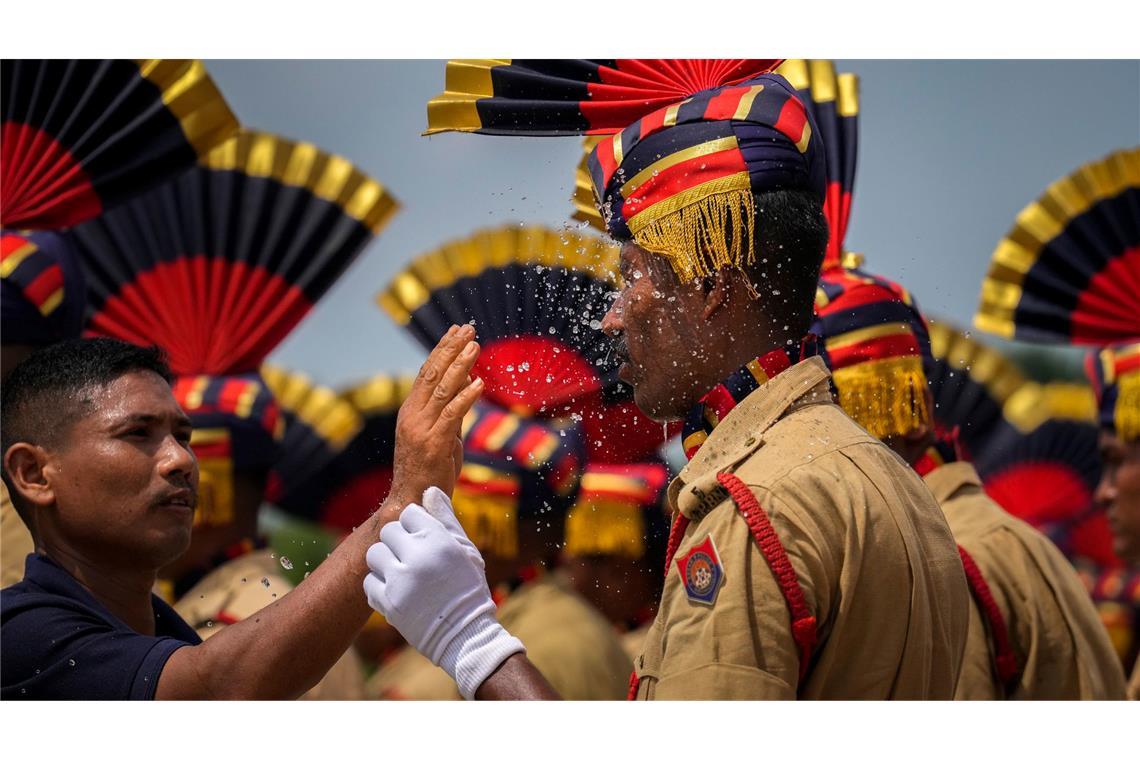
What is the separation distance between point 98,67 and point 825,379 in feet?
8.64

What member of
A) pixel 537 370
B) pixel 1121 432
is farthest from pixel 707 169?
pixel 1121 432

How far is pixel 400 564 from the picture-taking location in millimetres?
2902

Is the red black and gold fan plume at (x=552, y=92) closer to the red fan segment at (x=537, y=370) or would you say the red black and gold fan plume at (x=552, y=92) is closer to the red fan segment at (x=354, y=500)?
the red fan segment at (x=537, y=370)

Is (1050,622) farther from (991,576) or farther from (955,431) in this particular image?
(955,431)

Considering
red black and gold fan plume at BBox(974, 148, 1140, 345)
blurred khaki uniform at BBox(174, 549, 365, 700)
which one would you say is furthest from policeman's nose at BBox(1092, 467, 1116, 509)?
blurred khaki uniform at BBox(174, 549, 365, 700)

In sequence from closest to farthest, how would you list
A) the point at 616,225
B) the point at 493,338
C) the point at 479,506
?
the point at 616,225
the point at 493,338
the point at 479,506

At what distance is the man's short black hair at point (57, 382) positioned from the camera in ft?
11.7

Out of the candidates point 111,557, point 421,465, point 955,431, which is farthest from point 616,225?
point 955,431

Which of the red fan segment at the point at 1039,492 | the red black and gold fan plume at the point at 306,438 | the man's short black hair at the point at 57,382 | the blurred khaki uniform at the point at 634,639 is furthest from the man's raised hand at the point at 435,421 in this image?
the red fan segment at the point at 1039,492

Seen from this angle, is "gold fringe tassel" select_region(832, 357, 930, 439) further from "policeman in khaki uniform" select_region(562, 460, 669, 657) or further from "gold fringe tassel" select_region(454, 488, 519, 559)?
"gold fringe tassel" select_region(454, 488, 519, 559)

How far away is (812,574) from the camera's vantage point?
2.61 metres

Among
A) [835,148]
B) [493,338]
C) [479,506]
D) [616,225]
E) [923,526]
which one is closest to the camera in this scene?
[923,526]

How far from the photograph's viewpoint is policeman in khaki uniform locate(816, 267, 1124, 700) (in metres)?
4.34

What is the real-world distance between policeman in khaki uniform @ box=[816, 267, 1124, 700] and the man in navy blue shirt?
1656mm
